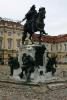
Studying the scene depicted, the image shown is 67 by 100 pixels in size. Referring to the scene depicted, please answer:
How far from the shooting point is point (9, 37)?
223 ft

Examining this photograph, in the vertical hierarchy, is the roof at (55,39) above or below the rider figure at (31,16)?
below

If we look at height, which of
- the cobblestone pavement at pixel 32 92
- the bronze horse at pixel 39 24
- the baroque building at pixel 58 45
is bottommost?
the baroque building at pixel 58 45

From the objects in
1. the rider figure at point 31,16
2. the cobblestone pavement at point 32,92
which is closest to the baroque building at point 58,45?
the rider figure at point 31,16

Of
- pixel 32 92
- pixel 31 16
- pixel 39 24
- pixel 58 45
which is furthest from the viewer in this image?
pixel 58 45

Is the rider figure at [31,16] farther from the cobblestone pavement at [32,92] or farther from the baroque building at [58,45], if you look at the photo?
the baroque building at [58,45]

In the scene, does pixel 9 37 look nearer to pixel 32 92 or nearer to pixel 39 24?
pixel 39 24

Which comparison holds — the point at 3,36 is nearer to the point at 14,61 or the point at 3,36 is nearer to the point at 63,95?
the point at 14,61

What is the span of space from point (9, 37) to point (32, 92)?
46194mm

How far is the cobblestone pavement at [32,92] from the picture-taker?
21234 millimetres

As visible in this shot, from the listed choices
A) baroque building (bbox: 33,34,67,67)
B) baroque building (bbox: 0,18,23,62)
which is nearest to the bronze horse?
baroque building (bbox: 0,18,23,62)

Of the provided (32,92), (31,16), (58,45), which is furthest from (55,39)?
(32,92)

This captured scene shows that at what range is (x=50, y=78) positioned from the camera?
27969mm

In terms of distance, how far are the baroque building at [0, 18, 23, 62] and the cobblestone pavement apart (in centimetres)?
4102

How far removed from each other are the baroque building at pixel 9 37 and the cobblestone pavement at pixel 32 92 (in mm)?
41019
